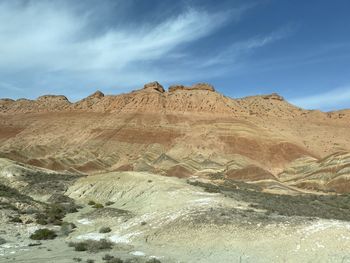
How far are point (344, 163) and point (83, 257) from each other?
53749 mm

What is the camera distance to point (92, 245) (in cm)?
2139

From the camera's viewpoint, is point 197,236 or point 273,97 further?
point 273,97

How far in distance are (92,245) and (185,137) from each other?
235 ft

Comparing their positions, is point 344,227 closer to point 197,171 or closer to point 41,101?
point 197,171

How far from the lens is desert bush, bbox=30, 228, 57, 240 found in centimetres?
2419

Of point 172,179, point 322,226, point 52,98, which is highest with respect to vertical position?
point 52,98

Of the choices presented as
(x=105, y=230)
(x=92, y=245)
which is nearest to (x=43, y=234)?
(x=105, y=230)

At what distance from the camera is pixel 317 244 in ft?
56.3

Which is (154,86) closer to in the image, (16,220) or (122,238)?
(16,220)

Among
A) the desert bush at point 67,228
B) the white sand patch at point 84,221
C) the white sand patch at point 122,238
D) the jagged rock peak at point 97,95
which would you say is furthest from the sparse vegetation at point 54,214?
the jagged rock peak at point 97,95

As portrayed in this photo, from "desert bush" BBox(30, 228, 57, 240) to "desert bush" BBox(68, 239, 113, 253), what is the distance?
8.74 feet

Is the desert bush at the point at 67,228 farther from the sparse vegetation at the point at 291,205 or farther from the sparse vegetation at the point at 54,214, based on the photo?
the sparse vegetation at the point at 291,205

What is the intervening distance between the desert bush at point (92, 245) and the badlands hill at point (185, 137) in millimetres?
40270

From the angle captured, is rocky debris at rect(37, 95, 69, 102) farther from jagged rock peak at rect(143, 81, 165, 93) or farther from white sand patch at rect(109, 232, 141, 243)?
white sand patch at rect(109, 232, 141, 243)
